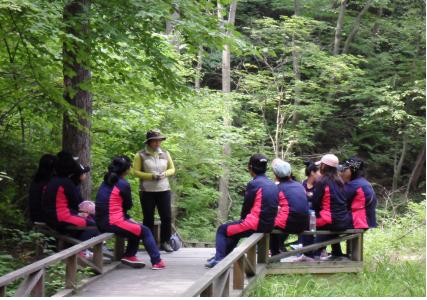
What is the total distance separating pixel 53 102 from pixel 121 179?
2034 mm

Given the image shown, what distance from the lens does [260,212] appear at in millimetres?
6629

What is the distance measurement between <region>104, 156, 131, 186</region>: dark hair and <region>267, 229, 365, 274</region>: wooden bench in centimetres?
213

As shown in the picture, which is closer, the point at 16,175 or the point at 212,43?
the point at 212,43

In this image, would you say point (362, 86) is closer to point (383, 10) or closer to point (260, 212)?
point (383, 10)

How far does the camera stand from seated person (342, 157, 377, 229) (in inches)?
296

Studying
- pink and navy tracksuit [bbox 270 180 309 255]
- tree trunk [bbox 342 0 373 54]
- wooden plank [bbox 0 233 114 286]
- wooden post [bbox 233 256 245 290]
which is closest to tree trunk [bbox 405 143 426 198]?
tree trunk [bbox 342 0 373 54]

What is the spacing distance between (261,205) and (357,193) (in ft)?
5.47

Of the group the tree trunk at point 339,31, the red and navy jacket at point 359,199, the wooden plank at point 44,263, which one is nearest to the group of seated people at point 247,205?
the red and navy jacket at point 359,199

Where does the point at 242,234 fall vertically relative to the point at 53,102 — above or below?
below

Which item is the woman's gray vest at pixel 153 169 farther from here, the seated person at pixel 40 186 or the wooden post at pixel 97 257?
the wooden post at pixel 97 257

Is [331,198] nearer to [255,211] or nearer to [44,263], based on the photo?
[255,211]

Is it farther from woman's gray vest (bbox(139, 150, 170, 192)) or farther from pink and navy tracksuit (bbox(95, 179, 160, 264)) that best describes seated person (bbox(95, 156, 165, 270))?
woman's gray vest (bbox(139, 150, 170, 192))

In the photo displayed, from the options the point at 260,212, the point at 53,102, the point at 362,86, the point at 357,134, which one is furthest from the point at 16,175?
the point at 357,134

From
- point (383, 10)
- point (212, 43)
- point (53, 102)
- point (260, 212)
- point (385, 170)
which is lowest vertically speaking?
point (385, 170)
